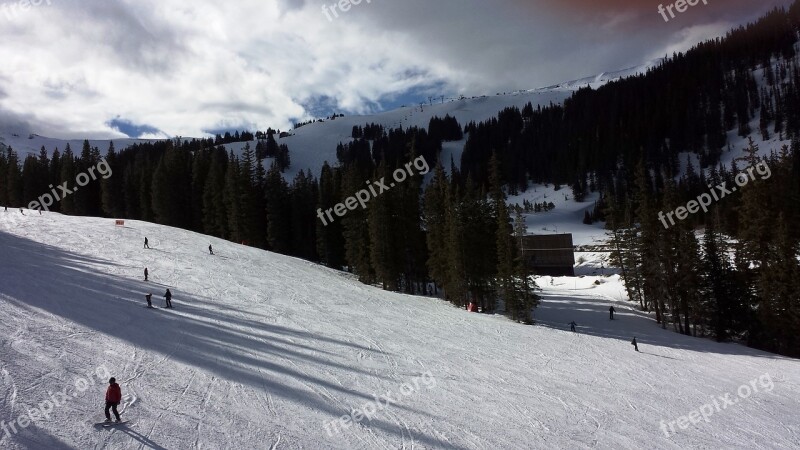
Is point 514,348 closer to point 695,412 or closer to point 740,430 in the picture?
point 695,412

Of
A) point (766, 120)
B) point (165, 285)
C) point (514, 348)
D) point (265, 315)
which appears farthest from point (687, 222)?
point (766, 120)

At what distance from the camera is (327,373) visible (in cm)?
1694

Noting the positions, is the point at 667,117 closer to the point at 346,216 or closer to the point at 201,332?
the point at 346,216

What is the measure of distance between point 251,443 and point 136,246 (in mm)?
33615

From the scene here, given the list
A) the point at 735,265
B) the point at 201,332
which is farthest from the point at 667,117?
the point at 201,332

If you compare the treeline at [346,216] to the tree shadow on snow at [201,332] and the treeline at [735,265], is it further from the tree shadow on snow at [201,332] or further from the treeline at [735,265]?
the tree shadow on snow at [201,332]

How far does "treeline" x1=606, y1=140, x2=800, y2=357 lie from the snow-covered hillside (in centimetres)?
388

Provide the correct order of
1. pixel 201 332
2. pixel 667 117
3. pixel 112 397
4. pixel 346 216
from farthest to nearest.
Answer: pixel 667 117
pixel 346 216
pixel 201 332
pixel 112 397

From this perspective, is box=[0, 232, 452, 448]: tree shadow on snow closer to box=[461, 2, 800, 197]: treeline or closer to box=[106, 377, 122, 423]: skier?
box=[106, 377, 122, 423]: skier

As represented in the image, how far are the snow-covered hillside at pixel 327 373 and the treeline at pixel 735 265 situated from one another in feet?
12.7

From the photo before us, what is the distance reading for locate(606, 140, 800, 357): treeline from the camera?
1154 inches

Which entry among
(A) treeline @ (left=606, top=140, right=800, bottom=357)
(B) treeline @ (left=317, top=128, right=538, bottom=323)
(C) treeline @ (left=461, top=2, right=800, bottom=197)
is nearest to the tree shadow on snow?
(B) treeline @ (left=317, top=128, right=538, bottom=323)

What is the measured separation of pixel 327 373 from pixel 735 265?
1491 inches

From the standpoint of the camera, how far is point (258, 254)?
142 ft
